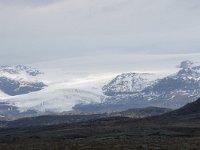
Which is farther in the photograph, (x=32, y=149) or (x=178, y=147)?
(x=32, y=149)

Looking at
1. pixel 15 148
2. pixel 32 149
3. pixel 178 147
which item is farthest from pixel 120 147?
pixel 15 148

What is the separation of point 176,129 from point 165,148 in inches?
3003

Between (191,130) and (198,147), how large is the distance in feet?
231

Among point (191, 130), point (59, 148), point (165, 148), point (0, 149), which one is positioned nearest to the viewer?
point (165, 148)

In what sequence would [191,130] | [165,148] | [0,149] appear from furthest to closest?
1. [191,130]
2. [0,149]
3. [165,148]

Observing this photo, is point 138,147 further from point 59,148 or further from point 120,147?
point 59,148

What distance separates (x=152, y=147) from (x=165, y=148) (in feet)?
9.67

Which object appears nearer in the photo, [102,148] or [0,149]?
[102,148]

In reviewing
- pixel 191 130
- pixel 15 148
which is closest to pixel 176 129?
pixel 191 130

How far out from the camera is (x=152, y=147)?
101750mm

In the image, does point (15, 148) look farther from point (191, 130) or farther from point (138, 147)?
point (191, 130)

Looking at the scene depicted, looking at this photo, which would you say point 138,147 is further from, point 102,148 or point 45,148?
point 45,148

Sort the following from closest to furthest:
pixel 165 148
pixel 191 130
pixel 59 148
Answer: pixel 165 148
pixel 59 148
pixel 191 130

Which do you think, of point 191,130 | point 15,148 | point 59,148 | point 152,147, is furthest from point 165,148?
point 191,130
